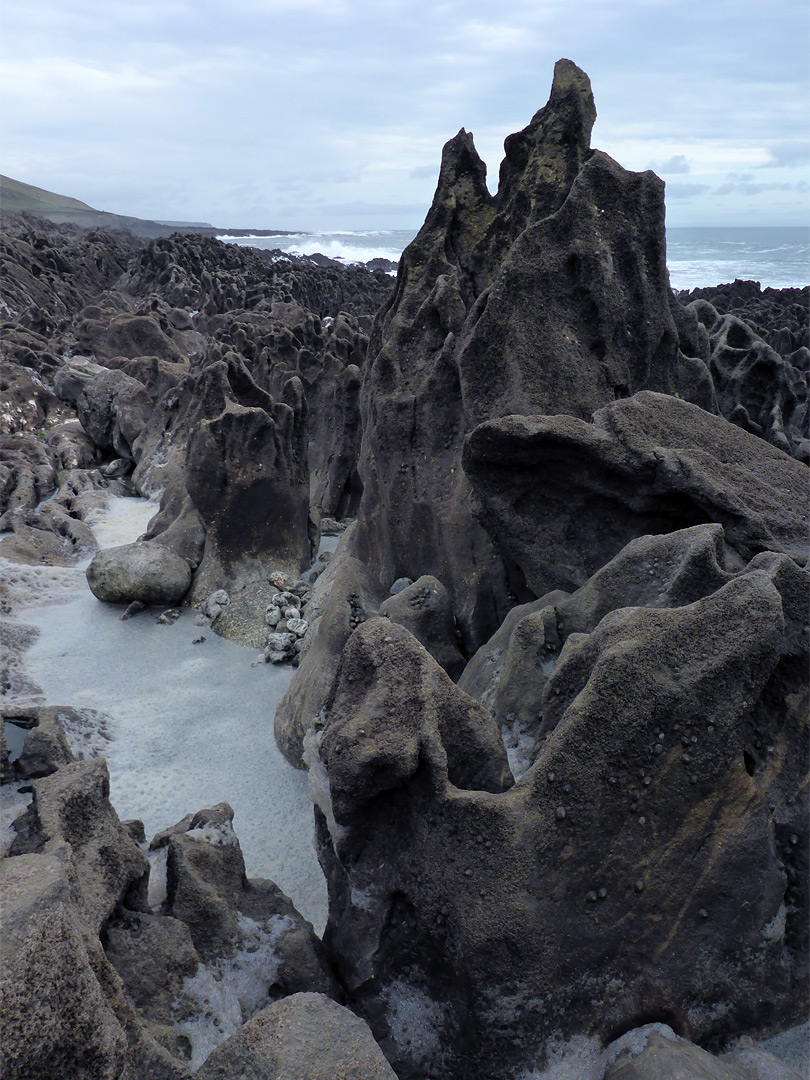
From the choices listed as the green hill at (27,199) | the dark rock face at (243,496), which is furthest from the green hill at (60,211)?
the dark rock face at (243,496)

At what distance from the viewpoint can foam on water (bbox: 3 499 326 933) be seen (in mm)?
4125

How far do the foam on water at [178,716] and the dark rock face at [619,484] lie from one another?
77.1 inches

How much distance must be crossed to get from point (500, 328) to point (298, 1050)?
141 inches

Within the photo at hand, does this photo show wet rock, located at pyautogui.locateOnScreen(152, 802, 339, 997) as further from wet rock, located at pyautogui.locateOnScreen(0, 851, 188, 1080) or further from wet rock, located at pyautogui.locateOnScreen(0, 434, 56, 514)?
wet rock, located at pyautogui.locateOnScreen(0, 434, 56, 514)

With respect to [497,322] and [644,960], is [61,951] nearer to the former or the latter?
[644,960]

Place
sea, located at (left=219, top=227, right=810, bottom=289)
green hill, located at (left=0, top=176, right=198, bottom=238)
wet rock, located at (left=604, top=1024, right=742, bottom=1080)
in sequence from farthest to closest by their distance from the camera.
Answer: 1. green hill, located at (left=0, top=176, right=198, bottom=238)
2. sea, located at (left=219, top=227, right=810, bottom=289)
3. wet rock, located at (left=604, top=1024, right=742, bottom=1080)

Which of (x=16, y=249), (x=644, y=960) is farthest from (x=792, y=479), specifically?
(x=16, y=249)

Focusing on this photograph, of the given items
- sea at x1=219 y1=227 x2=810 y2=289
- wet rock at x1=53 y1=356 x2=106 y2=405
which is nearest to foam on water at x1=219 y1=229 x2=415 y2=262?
sea at x1=219 y1=227 x2=810 y2=289

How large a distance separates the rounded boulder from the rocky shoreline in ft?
5.67

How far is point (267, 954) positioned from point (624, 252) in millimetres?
3988

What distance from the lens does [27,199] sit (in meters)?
92.5

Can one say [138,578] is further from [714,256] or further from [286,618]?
[714,256]

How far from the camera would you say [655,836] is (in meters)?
2.46

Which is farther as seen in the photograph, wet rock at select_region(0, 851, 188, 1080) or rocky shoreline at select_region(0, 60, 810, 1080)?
rocky shoreline at select_region(0, 60, 810, 1080)
